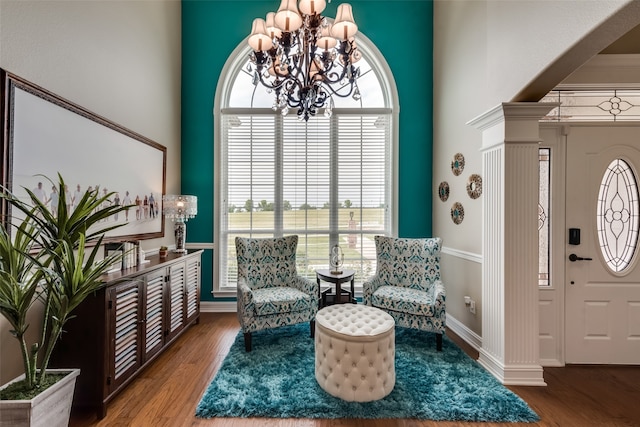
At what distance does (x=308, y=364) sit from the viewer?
246 cm

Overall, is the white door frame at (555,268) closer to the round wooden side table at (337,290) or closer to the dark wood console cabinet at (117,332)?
the round wooden side table at (337,290)

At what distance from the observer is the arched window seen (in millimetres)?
3941

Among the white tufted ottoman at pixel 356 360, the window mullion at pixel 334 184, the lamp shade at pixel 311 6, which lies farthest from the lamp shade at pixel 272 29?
the white tufted ottoman at pixel 356 360

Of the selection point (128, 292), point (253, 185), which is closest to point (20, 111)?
point (128, 292)

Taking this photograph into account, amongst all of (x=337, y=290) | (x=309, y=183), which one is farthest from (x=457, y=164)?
(x=337, y=290)

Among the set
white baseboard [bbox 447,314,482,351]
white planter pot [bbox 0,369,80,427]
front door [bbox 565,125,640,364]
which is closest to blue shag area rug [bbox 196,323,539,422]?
white baseboard [bbox 447,314,482,351]

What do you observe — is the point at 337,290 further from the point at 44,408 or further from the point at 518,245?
the point at 44,408

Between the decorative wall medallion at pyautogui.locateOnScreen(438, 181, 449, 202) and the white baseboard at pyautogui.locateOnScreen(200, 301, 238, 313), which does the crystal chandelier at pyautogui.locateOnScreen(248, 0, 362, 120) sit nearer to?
the decorative wall medallion at pyautogui.locateOnScreen(438, 181, 449, 202)

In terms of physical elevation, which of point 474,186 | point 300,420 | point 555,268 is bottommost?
point 300,420

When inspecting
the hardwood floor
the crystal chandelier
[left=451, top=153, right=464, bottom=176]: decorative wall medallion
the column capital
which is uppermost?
the crystal chandelier

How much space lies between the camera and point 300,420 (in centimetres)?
185

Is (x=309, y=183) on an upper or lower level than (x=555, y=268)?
upper

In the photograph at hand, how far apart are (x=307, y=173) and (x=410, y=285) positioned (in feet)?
6.59

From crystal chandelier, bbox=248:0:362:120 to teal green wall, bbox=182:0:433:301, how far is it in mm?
1933
